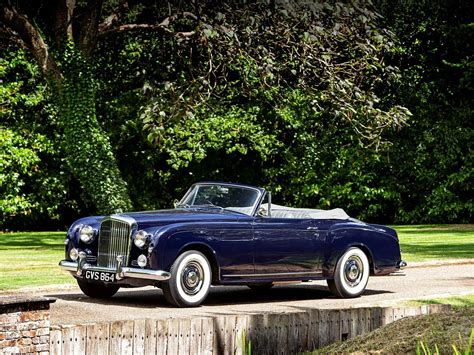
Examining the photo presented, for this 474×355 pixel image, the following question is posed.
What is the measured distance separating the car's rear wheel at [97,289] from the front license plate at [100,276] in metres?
0.66

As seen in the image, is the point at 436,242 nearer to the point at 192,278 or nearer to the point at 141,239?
the point at 192,278

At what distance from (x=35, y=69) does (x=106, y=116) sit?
312cm

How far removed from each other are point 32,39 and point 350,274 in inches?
599

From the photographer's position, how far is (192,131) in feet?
110

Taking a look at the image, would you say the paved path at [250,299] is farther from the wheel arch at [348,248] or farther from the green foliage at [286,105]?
the green foliage at [286,105]

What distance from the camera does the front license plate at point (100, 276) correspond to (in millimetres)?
12297

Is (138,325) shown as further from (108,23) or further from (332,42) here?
(108,23)

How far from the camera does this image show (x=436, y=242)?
2544 centimetres

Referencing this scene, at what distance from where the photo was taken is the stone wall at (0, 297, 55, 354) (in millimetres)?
8016

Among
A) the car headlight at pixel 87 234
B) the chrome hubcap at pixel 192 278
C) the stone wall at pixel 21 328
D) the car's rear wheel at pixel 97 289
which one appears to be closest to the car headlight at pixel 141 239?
the chrome hubcap at pixel 192 278

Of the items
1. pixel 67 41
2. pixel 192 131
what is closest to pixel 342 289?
pixel 67 41

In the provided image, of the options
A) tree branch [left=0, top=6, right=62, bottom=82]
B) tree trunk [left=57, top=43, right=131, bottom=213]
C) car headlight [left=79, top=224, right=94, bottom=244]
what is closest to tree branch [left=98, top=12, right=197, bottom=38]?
tree trunk [left=57, top=43, right=131, bottom=213]

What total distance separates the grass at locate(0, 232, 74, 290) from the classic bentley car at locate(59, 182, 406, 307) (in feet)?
7.26

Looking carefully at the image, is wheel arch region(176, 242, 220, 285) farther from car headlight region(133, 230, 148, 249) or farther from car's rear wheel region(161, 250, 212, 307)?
car headlight region(133, 230, 148, 249)
